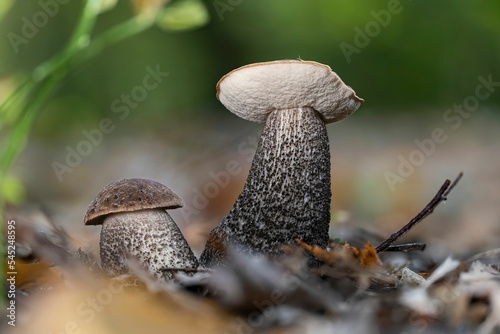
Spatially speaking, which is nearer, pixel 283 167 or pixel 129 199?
pixel 129 199

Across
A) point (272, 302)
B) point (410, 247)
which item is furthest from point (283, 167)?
point (272, 302)

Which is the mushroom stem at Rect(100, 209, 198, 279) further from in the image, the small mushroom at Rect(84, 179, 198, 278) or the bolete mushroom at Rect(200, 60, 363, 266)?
the bolete mushroom at Rect(200, 60, 363, 266)

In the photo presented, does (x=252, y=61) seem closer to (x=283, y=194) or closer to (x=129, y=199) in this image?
(x=283, y=194)

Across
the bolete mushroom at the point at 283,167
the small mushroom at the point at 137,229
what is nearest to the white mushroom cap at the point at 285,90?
the bolete mushroom at the point at 283,167

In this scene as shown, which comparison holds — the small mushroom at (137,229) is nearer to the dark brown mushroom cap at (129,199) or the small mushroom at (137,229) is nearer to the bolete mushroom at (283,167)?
the dark brown mushroom cap at (129,199)

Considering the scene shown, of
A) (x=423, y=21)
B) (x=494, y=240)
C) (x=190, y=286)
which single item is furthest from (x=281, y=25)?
(x=190, y=286)

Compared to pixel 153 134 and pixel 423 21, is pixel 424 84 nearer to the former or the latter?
pixel 423 21
